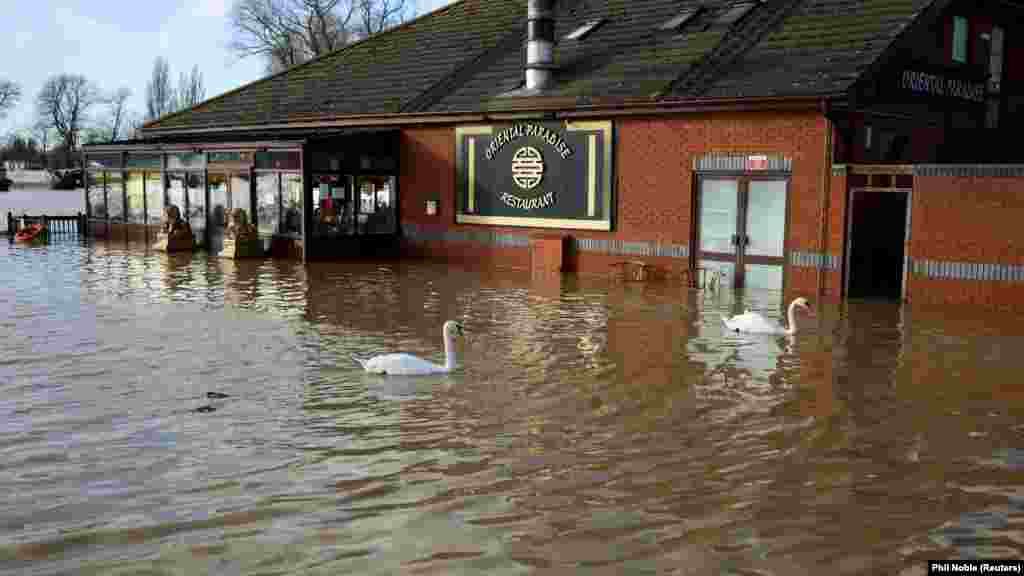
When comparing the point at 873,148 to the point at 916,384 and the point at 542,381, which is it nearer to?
the point at 916,384

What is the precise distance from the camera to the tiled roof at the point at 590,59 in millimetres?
19766

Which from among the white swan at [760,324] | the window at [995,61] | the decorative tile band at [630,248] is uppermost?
the window at [995,61]

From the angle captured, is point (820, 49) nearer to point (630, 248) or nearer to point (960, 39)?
point (960, 39)

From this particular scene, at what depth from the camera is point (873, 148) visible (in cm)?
1941

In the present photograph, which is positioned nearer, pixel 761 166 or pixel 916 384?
pixel 916 384

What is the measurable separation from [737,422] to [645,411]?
0.86 m

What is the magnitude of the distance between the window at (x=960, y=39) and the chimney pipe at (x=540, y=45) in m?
8.50

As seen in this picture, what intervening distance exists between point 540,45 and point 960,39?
29.3 feet

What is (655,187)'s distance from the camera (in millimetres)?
21109

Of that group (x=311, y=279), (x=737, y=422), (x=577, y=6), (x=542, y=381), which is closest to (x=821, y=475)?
(x=737, y=422)

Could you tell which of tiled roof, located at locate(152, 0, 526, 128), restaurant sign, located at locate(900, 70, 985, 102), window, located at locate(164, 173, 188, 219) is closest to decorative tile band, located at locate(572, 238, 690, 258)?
restaurant sign, located at locate(900, 70, 985, 102)

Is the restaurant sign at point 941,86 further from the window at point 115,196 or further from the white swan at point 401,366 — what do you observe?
the window at point 115,196

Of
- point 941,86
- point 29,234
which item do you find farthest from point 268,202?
point 941,86

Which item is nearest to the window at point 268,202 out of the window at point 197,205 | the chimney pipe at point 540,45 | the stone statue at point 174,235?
the stone statue at point 174,235
